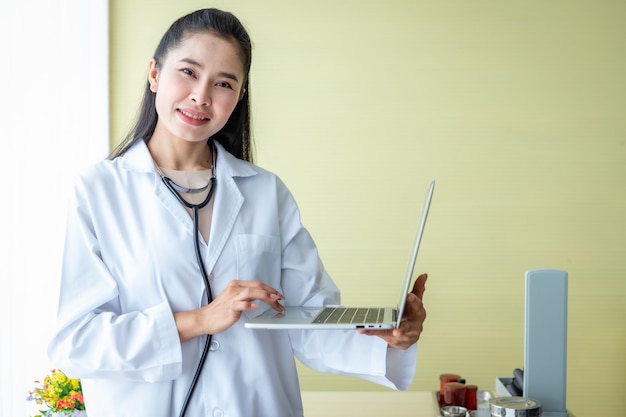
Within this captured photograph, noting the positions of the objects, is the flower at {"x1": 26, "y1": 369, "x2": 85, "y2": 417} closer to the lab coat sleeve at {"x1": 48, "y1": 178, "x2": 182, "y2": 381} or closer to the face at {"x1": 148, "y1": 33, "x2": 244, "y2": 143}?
the lab coat sleeve at {"x1": 48, "y1": 178, "x2": 182, "y2": 381}

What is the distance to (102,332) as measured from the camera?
1492mm

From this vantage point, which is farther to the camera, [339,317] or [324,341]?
[324,341]

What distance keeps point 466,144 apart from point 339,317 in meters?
2.87

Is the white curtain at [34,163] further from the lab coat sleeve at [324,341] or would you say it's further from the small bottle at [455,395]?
the small bottle at [455,395]

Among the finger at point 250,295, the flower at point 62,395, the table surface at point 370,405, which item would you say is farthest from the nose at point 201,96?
the table surface at point 370,405

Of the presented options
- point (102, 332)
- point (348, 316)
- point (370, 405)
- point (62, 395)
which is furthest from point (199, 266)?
point (370, 405)

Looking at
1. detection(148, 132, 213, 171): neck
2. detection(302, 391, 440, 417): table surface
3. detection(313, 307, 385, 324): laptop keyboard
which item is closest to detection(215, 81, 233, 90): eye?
detection(148, 132, 213, 171): neck

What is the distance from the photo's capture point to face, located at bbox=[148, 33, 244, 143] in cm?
163

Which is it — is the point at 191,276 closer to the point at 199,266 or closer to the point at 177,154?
the point at 199,266

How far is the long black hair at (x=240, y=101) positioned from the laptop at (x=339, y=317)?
1.61 ft

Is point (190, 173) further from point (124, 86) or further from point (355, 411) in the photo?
point (124, 86)

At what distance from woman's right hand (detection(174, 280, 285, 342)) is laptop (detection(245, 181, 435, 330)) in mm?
40

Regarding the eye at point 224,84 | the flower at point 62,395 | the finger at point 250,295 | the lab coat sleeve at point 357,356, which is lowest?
the flower at point 62,395

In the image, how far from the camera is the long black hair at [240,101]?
170 cm
